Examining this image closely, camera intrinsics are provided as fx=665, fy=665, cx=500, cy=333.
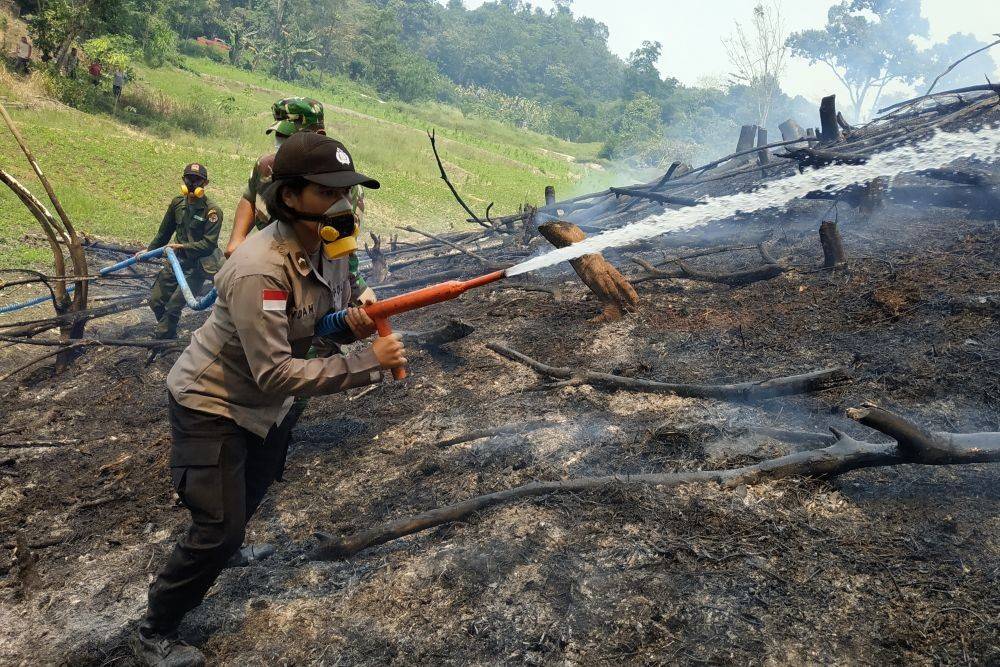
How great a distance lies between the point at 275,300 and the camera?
7.57 feet

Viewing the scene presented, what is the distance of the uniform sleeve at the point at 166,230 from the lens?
6.79 metres

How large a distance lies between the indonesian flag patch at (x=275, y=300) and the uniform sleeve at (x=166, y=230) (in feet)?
17.1

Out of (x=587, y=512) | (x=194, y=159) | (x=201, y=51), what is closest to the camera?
(x=587, y=512)

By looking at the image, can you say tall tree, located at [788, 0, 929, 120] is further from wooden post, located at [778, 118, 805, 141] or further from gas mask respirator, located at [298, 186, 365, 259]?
gas mask respirator, located at [298, 186, 365, 259]

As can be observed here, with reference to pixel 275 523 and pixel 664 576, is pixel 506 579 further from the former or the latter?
pixel 275 523

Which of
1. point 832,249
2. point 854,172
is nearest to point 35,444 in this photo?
point 832,249

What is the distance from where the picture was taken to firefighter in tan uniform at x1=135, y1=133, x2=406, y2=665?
232 cm

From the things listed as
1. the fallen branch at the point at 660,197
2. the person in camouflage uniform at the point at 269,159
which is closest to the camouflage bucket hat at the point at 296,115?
the person in camouflage uniform at the point at 269,159

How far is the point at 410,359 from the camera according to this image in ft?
19.7

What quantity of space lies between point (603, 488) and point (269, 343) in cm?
193

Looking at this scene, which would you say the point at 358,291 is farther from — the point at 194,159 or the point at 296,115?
the point at 194,159

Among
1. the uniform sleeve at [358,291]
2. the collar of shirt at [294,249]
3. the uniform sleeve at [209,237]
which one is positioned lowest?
the uniform sleeve at [209,237]

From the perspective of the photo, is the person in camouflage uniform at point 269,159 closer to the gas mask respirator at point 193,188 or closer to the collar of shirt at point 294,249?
the collar of shirt at point 294,249

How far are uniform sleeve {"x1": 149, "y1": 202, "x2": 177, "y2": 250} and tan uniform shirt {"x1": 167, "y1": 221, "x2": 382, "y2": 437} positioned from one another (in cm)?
484
